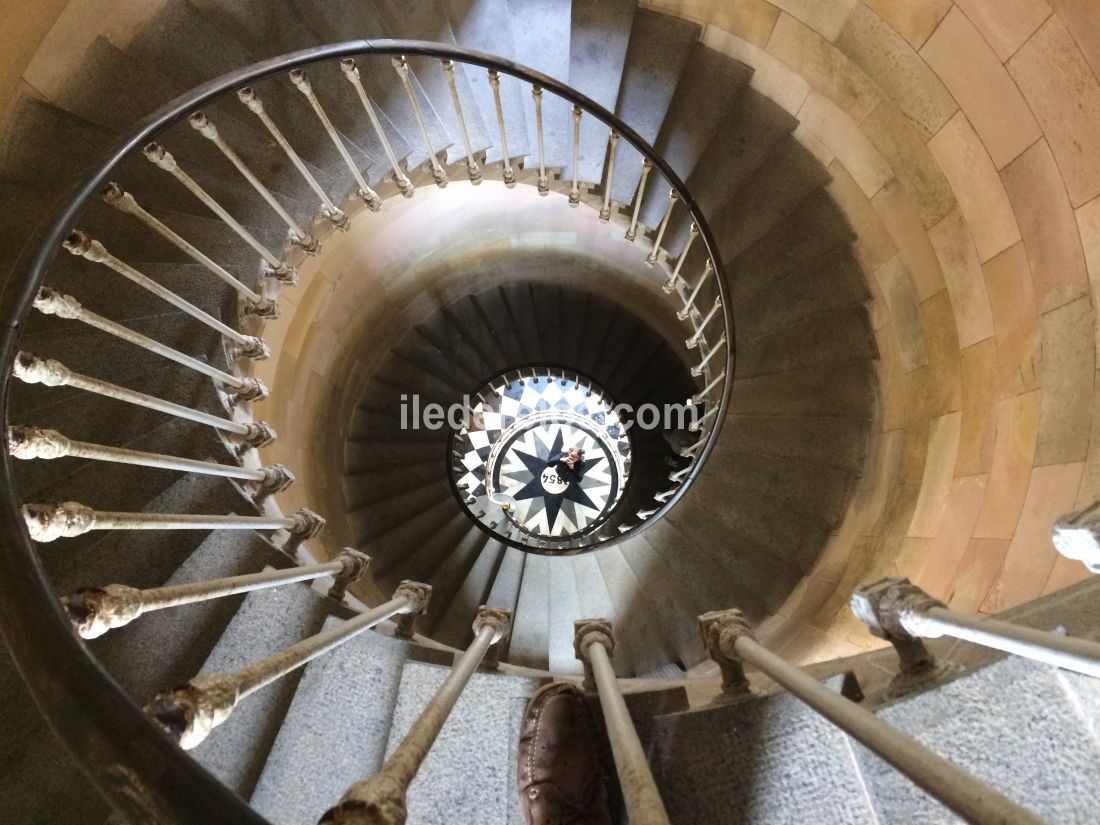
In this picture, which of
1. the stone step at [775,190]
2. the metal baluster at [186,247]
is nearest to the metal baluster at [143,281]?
the metal baluster at [186,247]

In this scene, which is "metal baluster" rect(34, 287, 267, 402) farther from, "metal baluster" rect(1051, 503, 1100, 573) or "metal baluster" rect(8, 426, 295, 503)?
"metal baluster" rect(1051, 503, 1100, 573)

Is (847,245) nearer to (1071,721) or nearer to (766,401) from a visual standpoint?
(766,401)

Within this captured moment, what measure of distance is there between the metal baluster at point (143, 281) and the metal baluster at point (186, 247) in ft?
0.45

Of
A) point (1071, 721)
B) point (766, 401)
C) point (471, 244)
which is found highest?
point (471, 244)

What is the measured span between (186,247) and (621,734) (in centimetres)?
222

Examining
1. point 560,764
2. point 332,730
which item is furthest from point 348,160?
point 560,764

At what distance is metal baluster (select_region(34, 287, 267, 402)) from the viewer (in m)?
1.72

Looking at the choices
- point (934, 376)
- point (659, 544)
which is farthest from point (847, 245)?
point (659, 544)

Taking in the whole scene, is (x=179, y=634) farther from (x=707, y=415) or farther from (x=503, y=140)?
(x=707, y=415)

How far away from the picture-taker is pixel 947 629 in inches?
53.2

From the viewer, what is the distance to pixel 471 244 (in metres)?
5.73

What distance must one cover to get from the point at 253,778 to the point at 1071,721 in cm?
205

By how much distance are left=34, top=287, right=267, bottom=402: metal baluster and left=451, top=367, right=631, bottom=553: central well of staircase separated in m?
5.74

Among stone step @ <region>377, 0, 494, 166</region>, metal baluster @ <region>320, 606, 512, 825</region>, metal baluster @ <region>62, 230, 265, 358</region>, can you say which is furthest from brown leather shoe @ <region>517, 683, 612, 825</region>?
stone step @ <region>377, 0, 494, 166</region>
